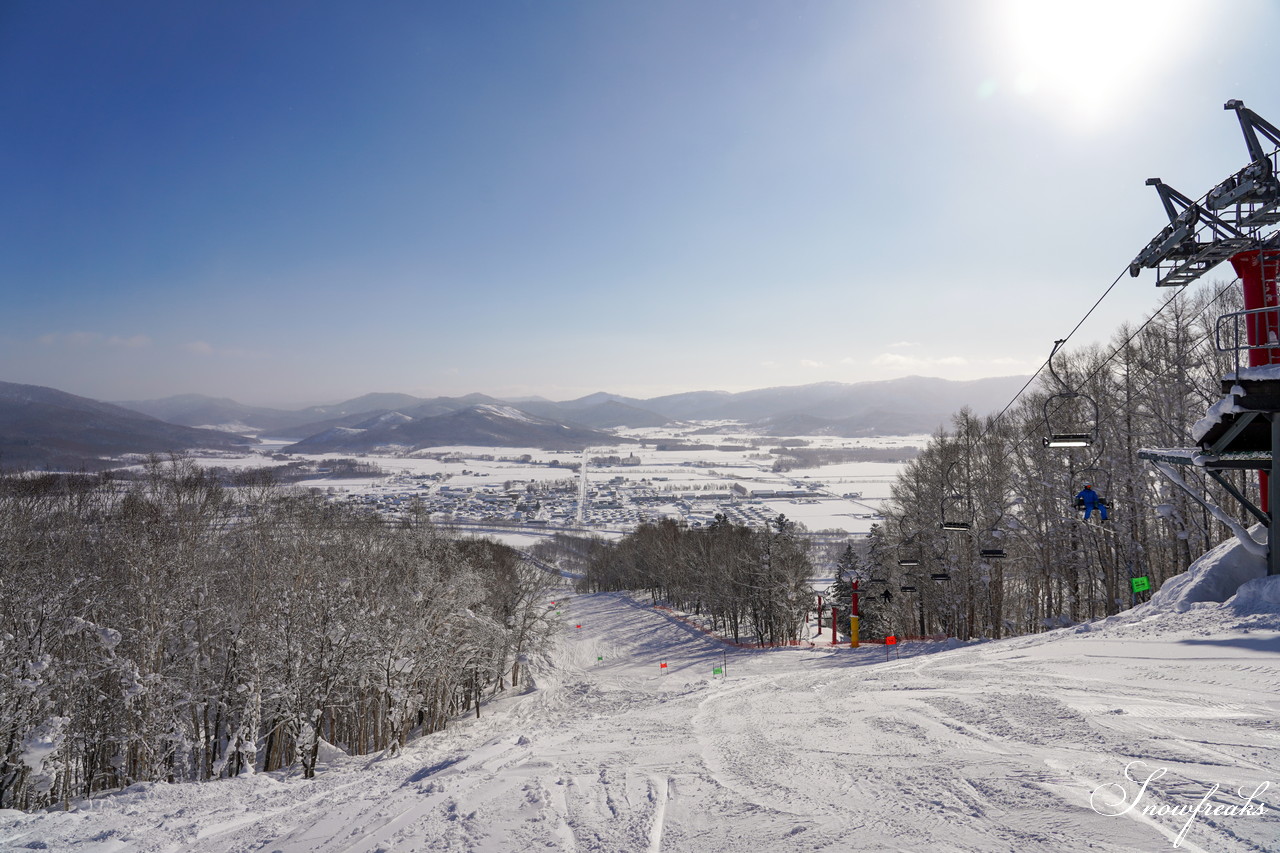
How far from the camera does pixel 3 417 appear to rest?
350 feet

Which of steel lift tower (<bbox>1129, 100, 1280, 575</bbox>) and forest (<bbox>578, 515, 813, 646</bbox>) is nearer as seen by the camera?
steel lift tower (<bbox>1129, 100, 1280, 575</bbox>)

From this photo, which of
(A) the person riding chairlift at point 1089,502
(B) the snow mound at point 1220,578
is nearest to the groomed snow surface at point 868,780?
(B) the snow mound at point 1220,578

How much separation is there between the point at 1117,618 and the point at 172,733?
2519cm

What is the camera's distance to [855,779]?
5762 millimetres

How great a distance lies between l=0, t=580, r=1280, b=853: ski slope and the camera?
4.50 m

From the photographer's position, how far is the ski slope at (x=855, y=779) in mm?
4500

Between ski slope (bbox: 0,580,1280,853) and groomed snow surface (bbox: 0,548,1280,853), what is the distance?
1.1 inches

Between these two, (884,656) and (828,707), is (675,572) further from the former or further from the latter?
(828,707)

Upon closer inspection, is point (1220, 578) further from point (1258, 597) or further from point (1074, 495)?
point (1074, 495)
